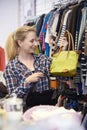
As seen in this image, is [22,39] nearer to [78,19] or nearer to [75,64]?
[75,64]

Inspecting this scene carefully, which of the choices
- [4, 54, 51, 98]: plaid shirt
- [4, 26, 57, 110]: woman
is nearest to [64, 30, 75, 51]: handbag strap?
[4, 26, 57, 110]: woman

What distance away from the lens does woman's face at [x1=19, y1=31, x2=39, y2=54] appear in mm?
2252

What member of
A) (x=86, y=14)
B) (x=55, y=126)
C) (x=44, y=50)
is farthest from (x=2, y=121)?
(x=44, y=50)

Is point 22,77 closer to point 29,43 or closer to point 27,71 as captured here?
point 27,71

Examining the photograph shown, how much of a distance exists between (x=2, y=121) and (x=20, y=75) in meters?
1.09

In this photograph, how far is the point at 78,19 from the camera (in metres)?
3.02

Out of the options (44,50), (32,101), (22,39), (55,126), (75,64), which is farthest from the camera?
(44,50)

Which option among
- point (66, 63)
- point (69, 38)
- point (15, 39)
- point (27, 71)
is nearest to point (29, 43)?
point (15, 39)

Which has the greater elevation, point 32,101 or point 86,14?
point 86,14

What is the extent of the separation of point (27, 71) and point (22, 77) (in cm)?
7

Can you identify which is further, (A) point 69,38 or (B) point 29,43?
(A) point 69,38

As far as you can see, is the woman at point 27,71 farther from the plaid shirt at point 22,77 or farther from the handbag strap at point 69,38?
the handbag strap at point 69,38

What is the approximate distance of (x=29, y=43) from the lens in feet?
7.41

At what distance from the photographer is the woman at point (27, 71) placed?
2029mm
